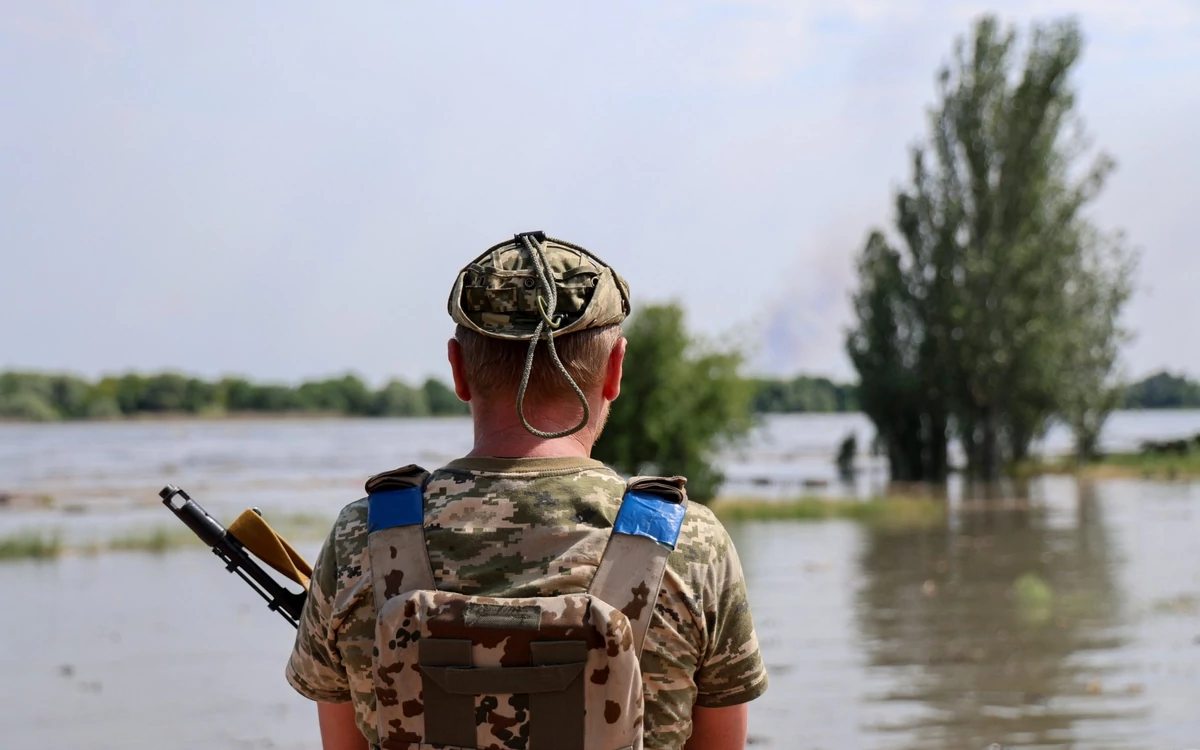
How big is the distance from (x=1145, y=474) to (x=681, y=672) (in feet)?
164

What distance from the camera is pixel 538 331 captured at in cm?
209

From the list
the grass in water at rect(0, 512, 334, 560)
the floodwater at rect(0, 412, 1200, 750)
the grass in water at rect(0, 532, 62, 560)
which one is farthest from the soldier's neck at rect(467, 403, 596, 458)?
the grass in water at rect(0, 532, 62, 560)

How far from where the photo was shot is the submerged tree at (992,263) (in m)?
41.0

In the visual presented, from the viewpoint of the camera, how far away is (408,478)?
2164 mm

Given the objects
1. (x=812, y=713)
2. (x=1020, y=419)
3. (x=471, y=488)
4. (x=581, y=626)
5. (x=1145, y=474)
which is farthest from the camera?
(x=1145, y=474)

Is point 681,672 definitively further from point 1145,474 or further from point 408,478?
point 1145,474

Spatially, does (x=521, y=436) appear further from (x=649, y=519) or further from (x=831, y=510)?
(x=831, y=510)

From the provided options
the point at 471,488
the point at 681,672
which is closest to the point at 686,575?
the point at 681,672

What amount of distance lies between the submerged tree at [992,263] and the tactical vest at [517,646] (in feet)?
133

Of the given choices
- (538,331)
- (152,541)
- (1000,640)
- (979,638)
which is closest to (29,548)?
(152,541)

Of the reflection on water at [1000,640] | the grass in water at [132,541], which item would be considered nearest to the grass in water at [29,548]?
the grass in water at [132,541]

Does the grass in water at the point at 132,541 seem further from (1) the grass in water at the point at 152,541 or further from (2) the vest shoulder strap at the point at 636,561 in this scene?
(2) the vest shoulder strap at the point at 636,561

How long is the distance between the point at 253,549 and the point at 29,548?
22418mm

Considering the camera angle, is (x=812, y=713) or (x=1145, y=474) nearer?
(x=812, y=713)
